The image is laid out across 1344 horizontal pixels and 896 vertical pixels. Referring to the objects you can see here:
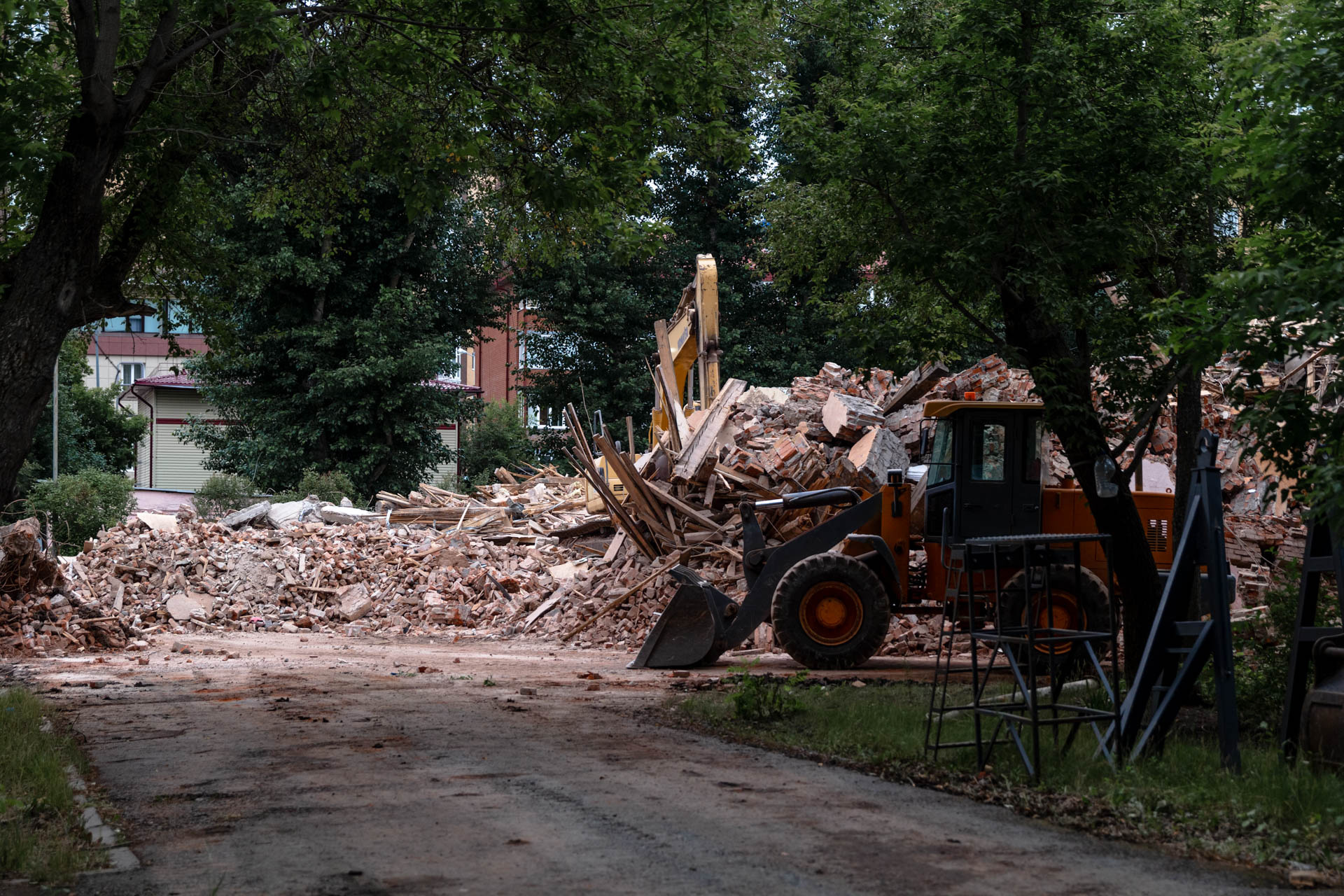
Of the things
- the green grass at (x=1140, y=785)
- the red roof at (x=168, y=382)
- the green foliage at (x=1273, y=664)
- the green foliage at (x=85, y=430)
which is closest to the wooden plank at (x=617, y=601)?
the green grass at (x=1140, y=785)

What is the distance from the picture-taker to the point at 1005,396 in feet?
67.8

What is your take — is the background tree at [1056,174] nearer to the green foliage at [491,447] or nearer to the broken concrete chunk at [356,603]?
the broken concrete chunk at [356,603]

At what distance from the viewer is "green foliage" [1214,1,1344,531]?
6.57 m

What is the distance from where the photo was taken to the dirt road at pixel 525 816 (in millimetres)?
5402

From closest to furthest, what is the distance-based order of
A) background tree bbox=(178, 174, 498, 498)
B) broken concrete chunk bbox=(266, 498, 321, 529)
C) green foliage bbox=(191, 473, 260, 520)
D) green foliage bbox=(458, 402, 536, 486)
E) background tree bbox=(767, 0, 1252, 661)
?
background tree bbox=(767, 0, 1252, 661) < broken concrete chunk bbox=(266, 498, 321, 529) < green foliage bbox=(191, 473, 260, 520) < background tree bbox=(178, 174, 498, 498) < green foliage bbox=(458, 402, 536, 486)

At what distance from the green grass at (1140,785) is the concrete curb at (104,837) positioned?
175 inches

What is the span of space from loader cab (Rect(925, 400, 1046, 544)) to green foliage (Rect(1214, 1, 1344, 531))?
6188mm

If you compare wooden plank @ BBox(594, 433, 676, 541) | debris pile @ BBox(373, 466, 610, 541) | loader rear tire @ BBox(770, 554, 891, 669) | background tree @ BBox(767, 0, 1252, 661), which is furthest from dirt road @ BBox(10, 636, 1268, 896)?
debris pile @ BBox(373, 466, 610, 541)

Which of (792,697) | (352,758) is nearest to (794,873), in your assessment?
(352,758)

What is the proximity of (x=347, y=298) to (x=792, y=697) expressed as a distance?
→ 2999 cm

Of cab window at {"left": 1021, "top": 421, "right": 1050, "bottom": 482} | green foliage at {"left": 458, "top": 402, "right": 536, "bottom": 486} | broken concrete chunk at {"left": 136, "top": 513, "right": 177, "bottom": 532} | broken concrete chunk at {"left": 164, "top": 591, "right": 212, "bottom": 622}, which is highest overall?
green foliage at {"left": 458, "top": 402, "right": 536, "bottom": 486}

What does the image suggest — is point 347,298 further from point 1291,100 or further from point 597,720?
point 1291,100

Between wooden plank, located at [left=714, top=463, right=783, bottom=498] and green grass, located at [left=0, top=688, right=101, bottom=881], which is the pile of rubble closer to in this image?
wooden plank, located at [left=714, top=463, right=783, bottom=498]

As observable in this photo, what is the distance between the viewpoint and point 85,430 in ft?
158
